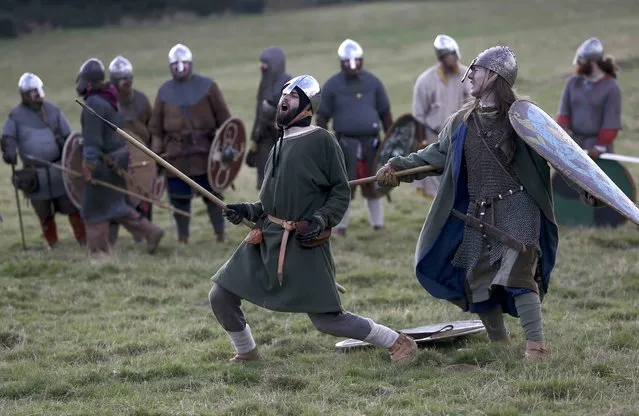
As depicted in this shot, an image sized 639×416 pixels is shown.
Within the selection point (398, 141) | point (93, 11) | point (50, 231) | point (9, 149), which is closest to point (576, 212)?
point (398, 141)

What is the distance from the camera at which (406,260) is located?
9531 mm

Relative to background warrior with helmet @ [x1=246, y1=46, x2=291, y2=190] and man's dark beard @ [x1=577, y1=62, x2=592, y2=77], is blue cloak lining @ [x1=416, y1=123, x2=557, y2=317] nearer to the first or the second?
background warrior with helmet @ [x1=246, y1=46, x2=291, y2=190]

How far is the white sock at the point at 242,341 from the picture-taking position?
6134mm

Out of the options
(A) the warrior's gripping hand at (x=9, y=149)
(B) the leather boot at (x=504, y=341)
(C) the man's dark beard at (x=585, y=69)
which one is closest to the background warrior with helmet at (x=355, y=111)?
(C) the man's dark beard at (x=585, y=69)

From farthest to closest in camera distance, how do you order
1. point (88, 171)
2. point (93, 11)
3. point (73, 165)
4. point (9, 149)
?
point (93, 11) < point (9, 149) < point (73, 165) < point (88, 171)

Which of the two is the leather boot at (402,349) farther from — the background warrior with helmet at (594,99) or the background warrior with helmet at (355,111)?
the background warrior with helmet at (355,111)

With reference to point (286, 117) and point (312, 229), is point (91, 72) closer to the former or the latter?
point (286, 117)

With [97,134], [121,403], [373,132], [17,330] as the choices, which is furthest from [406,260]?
[121,403]

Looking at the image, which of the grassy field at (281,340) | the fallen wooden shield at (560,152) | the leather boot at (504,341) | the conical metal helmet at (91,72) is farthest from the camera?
the conical metal helmet at (91,72)

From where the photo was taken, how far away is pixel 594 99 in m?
10.3

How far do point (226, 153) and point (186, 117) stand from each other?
528mm

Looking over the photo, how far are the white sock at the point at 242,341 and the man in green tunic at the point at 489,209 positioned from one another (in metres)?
0.96

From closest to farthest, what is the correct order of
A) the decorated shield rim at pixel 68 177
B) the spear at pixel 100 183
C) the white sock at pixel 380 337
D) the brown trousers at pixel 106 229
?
the white sock at pixel 380 337
the spear at pixel 100 183
the brown trousers at pixel 106 229
the decorated shield rim at pixel 68 177

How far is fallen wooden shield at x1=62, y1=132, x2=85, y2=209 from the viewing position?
398 inches
